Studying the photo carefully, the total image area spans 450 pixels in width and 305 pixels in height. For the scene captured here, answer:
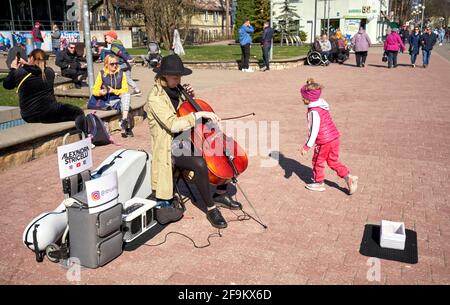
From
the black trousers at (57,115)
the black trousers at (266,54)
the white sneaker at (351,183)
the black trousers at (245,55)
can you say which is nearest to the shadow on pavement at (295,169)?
the white sneaker at (351,183)

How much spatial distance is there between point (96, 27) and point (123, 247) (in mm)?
40680

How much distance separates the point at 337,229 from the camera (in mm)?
4516

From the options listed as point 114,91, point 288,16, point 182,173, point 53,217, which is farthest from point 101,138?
point 288,16

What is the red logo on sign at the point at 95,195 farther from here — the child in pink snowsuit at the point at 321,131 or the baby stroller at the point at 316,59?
the baby stroller at the point at 316,59

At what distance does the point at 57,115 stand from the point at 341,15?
39.1 m

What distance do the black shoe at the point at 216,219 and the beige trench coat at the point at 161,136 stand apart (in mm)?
452

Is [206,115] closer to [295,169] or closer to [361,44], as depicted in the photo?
[295,169]

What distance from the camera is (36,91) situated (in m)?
6.89

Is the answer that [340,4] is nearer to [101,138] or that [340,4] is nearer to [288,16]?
[288,16]

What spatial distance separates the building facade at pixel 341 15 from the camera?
136ft

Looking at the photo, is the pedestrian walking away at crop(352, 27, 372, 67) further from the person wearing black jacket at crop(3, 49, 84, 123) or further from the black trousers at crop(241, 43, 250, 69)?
the person wearing black jacket at crop(3, 49, 84, 123)

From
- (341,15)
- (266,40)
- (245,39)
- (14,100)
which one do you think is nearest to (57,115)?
(14,100)

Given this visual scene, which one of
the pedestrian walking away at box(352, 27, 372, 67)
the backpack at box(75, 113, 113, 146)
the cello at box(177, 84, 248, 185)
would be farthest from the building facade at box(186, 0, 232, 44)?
the cello at box(177, 84, 248, 185)

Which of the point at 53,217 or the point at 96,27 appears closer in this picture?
the point at 53,217
